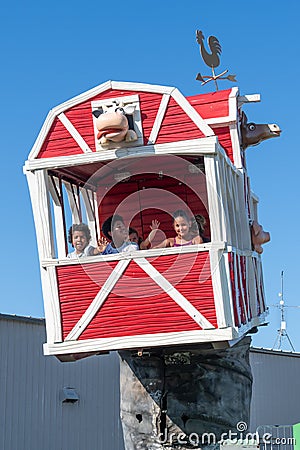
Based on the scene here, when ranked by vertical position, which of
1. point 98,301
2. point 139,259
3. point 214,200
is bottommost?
point 98,301

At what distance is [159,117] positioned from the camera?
830cm

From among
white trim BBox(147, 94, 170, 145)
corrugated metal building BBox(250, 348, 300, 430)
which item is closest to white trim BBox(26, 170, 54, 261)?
white trim BBox(147, 94, 170, 145)

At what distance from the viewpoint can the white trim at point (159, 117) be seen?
27.1ft

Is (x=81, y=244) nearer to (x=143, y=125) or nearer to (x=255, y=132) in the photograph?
(x=143, y=125)

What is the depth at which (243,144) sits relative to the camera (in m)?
10.0

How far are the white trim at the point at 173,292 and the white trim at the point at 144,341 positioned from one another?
10cm

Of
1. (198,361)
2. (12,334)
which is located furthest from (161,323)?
(12,334)

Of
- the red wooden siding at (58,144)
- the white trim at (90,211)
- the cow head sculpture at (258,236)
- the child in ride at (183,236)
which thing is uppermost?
the red wooden siding at (58,144)

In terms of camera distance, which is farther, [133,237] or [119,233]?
[133,237]

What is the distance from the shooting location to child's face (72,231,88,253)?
866cm

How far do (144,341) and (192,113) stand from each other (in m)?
2.22

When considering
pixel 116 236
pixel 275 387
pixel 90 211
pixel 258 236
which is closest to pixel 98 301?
pixel 116 236

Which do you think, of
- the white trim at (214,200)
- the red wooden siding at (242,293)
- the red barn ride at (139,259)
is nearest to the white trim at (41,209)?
the red barn ride at (139,259)

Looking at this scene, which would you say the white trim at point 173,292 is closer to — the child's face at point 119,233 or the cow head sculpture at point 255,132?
the child's face at point 119,233
